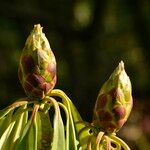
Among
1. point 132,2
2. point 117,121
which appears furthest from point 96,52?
point 117,121

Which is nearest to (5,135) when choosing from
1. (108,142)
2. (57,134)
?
(57,134)

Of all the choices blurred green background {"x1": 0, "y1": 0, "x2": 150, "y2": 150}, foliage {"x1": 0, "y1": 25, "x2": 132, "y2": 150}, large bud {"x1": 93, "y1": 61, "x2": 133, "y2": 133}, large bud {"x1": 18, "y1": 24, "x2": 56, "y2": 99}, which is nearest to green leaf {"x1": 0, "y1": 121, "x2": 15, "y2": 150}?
foliage {"x1": 0, "y1": 25, "x2": 132, "y2": 150}

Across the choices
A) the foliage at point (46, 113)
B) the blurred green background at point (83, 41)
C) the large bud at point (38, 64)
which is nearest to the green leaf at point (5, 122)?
the foliage at point (46, 113)

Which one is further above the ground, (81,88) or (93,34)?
(93,34)

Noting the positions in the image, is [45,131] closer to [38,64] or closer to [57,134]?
[57,134]

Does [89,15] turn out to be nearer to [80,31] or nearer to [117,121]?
[80,31]

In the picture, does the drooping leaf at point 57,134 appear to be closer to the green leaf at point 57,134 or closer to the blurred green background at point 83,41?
the green leaf at point 57,134
